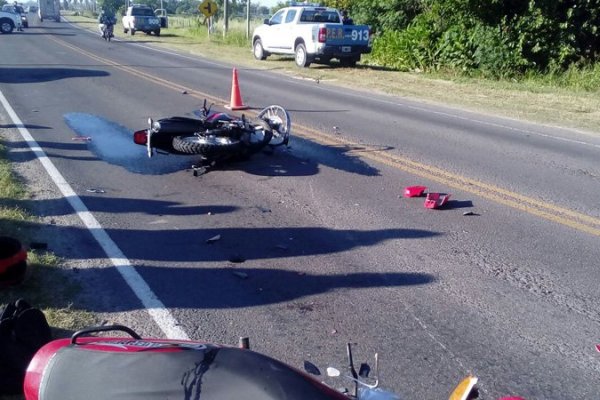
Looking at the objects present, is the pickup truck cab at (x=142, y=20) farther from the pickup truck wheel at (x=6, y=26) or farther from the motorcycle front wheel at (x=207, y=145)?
the motorcycle front wheel at (x=207, y=145)

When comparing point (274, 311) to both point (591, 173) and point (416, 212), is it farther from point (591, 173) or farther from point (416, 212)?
point (591, 173)

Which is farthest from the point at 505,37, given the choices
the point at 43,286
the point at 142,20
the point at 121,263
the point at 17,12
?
the point at 17,12

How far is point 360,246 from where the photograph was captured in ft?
19.4

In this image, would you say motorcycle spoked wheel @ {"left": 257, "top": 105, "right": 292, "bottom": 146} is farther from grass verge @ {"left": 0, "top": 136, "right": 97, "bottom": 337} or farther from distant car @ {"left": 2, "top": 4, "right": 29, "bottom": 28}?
distant car @ {"left": 2, "top": 4, "right": 29, "bottom": 28}

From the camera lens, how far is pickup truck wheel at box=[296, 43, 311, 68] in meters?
24.2

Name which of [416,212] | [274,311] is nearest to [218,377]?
[274,311]

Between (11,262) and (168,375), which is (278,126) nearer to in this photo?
(11,262)

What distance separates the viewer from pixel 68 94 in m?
15.1

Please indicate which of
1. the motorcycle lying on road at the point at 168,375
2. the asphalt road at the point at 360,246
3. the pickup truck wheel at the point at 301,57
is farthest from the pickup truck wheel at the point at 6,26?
the motorcycle lying on road at the point at 168,375

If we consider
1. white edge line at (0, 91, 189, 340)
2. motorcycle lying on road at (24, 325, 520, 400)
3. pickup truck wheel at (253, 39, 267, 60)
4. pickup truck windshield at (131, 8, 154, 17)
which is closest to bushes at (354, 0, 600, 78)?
pickup truck wheel at (253, 39, 267, 60)

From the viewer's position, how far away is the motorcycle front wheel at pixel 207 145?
26.2 ft

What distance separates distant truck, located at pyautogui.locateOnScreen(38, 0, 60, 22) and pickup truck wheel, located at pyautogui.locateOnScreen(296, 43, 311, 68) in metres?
53.9

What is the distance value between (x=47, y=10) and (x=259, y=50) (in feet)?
168

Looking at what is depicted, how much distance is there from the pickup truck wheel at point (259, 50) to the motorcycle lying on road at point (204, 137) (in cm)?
2005
